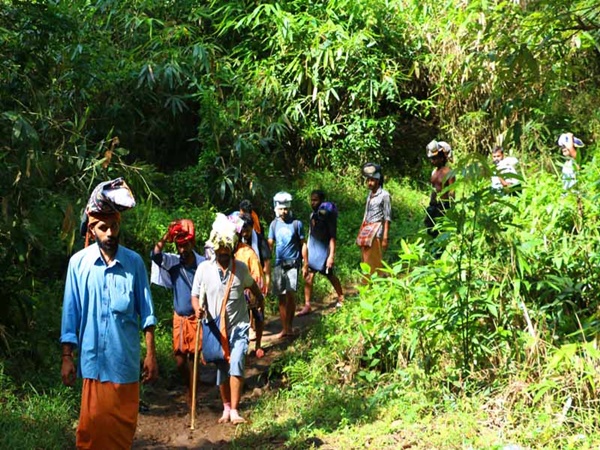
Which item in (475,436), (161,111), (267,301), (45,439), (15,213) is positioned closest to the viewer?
(475,436)

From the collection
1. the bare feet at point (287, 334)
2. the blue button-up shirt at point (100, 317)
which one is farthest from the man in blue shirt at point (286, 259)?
the blue button-up shirt at point (100, 317)

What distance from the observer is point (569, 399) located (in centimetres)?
582

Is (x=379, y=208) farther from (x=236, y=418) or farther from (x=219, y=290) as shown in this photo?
(x=236, y=418)

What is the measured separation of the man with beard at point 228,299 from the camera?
7000mm

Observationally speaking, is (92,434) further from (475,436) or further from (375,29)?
(375,29)

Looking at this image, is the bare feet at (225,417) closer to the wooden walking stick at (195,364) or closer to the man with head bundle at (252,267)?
the wooden walking stick at (195,364)

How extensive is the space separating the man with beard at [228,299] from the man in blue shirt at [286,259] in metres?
2.20

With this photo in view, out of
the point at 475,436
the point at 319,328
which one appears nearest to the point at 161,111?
the point at 319,328

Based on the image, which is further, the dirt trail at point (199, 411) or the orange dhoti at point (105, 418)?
the dirt trail at point (199, 411)

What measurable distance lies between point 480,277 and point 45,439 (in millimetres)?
3556

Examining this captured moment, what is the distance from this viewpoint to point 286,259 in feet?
31.0

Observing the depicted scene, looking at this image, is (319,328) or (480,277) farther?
(319,328)

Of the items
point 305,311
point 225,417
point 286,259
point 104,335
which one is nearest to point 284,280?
point 286,259

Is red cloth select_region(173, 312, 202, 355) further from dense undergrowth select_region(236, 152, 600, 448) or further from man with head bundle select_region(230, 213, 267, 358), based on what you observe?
dense undergrowth select_region(236, 152, 600, 448)
